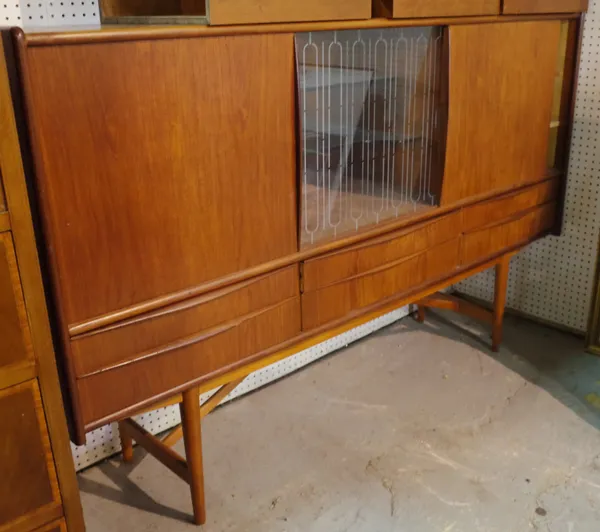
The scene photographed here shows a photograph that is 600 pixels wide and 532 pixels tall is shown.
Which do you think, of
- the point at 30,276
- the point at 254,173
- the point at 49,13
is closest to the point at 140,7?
the point at 49,13

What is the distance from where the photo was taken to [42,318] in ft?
3.67

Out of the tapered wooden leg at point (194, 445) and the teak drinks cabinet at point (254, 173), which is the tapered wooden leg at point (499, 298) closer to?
the teak drinks cabinet at point (254, 173)

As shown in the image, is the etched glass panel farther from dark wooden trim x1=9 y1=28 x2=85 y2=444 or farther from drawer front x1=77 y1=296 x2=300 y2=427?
dark wooden trim x1=9 y1=28 x2=85 y2=444

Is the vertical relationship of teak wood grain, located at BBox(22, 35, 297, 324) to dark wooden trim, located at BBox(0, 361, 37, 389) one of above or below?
above

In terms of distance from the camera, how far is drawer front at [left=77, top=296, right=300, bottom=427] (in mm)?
1303

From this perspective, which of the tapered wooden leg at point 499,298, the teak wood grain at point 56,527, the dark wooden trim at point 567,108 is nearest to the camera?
the teak wood grain at point 56,527

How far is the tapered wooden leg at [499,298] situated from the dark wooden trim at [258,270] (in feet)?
1.26

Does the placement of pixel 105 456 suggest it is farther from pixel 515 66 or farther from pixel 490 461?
pixel 515 66

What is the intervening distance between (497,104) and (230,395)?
131 centimetres

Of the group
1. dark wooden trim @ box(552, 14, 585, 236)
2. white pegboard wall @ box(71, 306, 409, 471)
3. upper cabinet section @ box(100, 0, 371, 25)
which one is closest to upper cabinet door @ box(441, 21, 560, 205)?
dark wooden trim @ box(552, 14, 585, 236)

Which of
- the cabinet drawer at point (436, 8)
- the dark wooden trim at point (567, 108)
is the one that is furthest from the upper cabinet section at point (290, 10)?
the dark wooden trim at point (567, 108)

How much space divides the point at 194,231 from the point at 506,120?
1175mm

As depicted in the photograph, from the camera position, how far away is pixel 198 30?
123cm

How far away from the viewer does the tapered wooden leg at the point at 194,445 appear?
1.54 meters
